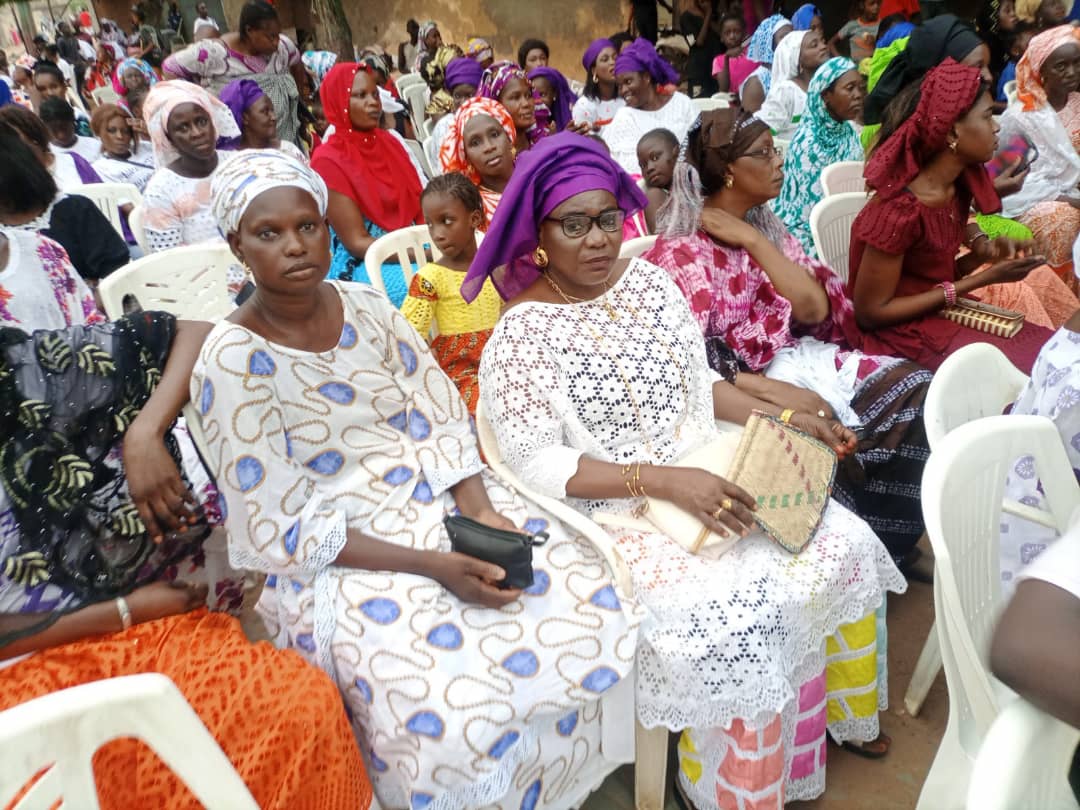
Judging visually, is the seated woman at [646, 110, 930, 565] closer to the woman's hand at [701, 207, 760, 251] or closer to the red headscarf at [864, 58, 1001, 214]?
the woman's hand at [701, 207, 760, 251]

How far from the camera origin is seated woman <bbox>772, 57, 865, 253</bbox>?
432cm

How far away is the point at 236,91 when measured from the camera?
14.0 ft

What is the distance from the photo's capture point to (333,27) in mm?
15938

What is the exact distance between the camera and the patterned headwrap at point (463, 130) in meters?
3.61

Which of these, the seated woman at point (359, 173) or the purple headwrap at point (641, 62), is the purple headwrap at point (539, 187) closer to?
the seated woman at point (359, 173)

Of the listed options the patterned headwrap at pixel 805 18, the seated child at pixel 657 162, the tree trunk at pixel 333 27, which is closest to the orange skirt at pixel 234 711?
the seated child at pixel 657 162

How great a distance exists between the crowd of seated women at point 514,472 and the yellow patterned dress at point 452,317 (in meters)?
0.02

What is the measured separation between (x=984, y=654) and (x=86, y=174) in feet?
18.4

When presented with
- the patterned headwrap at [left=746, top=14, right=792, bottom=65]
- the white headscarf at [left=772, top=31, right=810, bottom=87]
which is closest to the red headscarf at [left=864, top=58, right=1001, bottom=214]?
the white headscarf at [left=772, top=31, right=810, bottom=87]

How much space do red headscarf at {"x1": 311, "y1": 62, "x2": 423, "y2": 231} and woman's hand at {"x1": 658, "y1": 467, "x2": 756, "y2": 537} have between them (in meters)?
2.70

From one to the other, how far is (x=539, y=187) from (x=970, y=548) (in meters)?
1.36

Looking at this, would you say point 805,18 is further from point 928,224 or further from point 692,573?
point 692,573

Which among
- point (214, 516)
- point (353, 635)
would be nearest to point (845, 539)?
point (353, 635)

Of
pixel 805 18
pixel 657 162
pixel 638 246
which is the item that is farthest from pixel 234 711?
pixel 805 18
